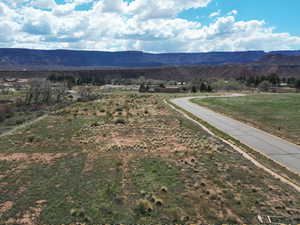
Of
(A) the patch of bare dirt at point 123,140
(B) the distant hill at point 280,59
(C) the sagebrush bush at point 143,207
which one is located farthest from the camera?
(B) the distant hill at point 280,59

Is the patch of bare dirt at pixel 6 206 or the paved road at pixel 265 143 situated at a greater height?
the paved road at pixel 265 143

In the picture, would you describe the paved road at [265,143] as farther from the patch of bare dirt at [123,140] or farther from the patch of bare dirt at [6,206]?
the patch of bare dirt at [6,206]

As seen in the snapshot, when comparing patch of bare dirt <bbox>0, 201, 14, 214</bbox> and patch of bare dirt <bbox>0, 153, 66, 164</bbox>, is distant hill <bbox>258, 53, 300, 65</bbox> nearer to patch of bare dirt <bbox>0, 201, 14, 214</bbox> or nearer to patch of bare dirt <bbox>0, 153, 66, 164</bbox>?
patch of bare dirt <bbox>0, 153, 66, 164</bbox>

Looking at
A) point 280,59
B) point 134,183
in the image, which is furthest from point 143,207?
point 280,59

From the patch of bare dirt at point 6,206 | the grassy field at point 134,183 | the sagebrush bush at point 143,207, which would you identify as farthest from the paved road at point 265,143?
the patch of bare dirt at point 6,206

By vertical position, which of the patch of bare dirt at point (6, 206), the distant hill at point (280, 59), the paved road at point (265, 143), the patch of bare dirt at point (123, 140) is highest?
the distant hill at point (280, 59)

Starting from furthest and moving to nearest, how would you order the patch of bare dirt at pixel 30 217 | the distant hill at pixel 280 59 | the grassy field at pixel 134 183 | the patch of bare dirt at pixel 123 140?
the distant hill at pixel 280 59, the patch of bare dirt at pixel 123 140, the grassy field at pixel 134 183, the patch of bare dirt at pixel 30 217

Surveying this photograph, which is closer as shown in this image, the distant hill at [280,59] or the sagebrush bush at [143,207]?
the sagebrush bush at [143,207]

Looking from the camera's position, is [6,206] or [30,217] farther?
[6,206]

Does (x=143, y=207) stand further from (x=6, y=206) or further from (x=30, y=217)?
(x=6, y=206)

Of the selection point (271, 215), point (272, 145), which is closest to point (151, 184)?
point (271, 215)
